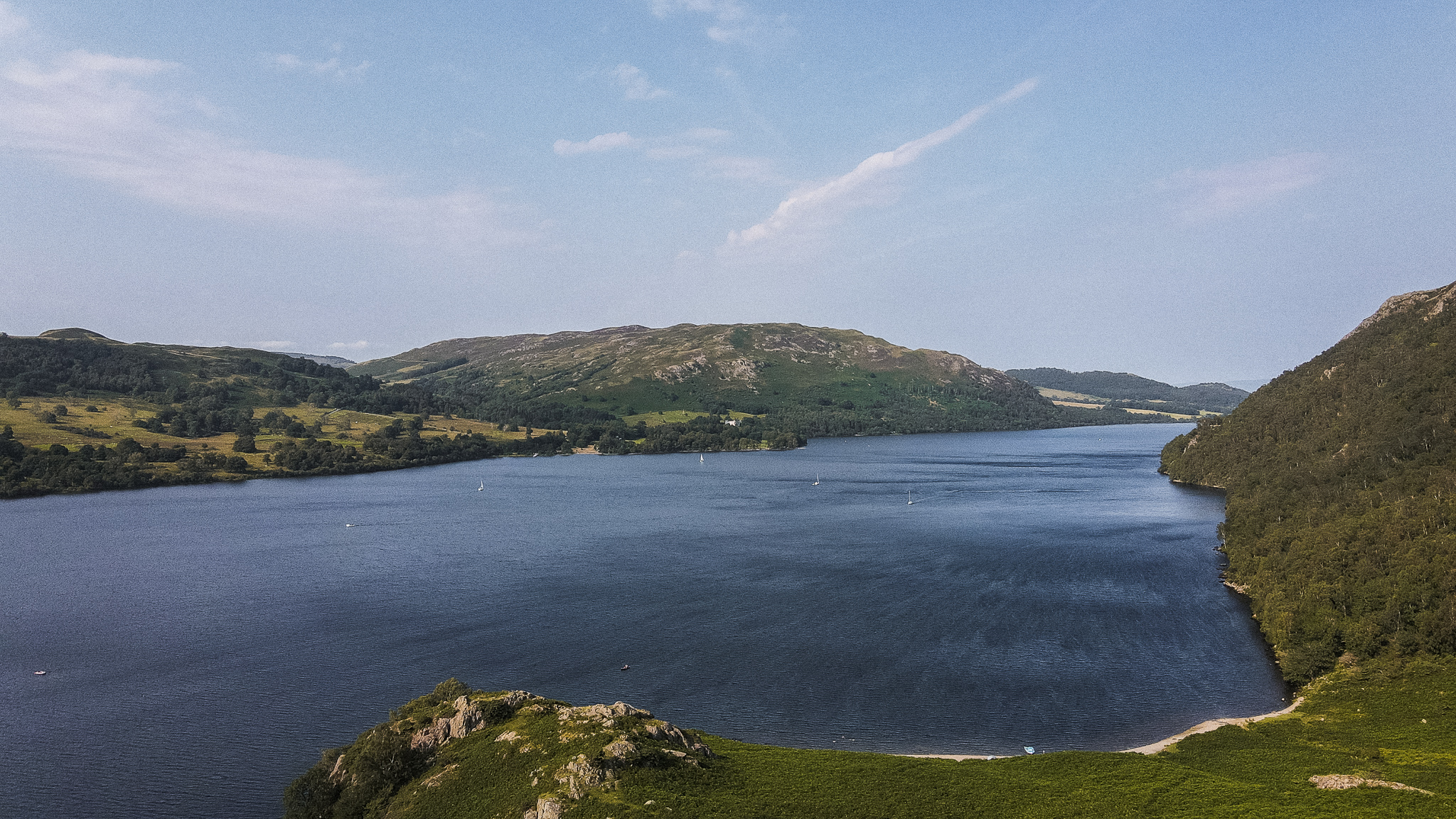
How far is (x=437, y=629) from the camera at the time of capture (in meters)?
86.5

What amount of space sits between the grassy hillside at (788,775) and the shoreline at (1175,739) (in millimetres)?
1784

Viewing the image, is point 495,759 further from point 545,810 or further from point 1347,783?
point 1347,783

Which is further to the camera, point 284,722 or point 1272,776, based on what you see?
point 284,722

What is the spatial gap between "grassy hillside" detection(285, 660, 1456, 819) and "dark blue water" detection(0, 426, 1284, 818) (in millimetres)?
9298

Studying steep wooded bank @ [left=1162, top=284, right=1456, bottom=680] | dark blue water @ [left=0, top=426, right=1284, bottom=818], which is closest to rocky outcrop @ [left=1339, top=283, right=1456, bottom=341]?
steep wooded bank @ [left=1162, top=284, right=1456, bottom=680]

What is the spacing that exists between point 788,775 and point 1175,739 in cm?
3202

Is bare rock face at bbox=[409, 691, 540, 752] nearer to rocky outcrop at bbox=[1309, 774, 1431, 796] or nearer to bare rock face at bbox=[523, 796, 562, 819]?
bare rock face at bbox=[523, 796, 562, 819]

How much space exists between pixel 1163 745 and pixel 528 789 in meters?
44.9

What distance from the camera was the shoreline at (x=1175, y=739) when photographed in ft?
173

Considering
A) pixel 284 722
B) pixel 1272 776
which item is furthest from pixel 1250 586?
Answer: pixel 284 722

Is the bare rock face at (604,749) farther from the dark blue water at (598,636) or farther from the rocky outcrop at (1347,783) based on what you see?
the rocky outcrop at (1347,783)

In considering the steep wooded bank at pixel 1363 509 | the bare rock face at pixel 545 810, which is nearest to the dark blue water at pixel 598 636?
the steep wooded bank at pixel 1363 509

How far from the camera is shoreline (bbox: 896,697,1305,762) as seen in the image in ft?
173

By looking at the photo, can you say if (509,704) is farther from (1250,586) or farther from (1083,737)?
(1250,586)
